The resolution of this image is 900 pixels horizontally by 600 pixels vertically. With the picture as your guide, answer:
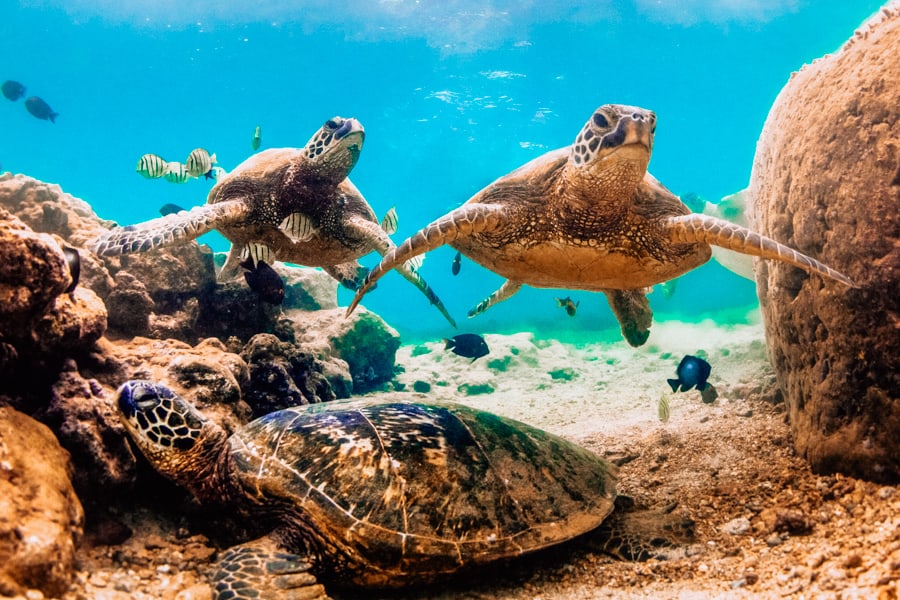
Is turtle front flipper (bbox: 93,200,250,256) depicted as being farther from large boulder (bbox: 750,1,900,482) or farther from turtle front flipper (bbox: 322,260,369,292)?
large boulder (bbox: 750,1,900,482)

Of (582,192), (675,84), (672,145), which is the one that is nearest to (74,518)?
(582,192)

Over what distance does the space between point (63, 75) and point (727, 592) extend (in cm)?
4904

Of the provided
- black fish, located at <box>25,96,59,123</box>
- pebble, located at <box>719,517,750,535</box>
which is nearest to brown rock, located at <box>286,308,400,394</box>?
pebble, located at <box>719,517,750,535</box>

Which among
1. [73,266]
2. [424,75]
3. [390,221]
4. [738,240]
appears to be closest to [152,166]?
[390,221]

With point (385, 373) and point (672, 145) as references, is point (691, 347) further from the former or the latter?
point (672, 145)

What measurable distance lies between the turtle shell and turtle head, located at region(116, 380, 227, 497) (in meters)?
0.19

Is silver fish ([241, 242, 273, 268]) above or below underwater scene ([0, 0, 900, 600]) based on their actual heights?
above

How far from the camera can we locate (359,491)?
2.74 m

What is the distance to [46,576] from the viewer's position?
1855 millimetres

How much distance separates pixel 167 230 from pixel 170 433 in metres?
2.99

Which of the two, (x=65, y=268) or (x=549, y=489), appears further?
(x=549, y=489)

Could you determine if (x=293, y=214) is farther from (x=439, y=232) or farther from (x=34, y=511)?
(x=34, y=511)

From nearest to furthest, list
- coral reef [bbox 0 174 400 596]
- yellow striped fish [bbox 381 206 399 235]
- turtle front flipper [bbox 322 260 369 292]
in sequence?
coral reef [bbox 0 174 400 596]
yellow striped fish [bbox 381 206 399 235]
turtle front flipper [bbox 322 260 369 292]

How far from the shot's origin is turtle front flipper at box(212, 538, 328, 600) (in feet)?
7.40
